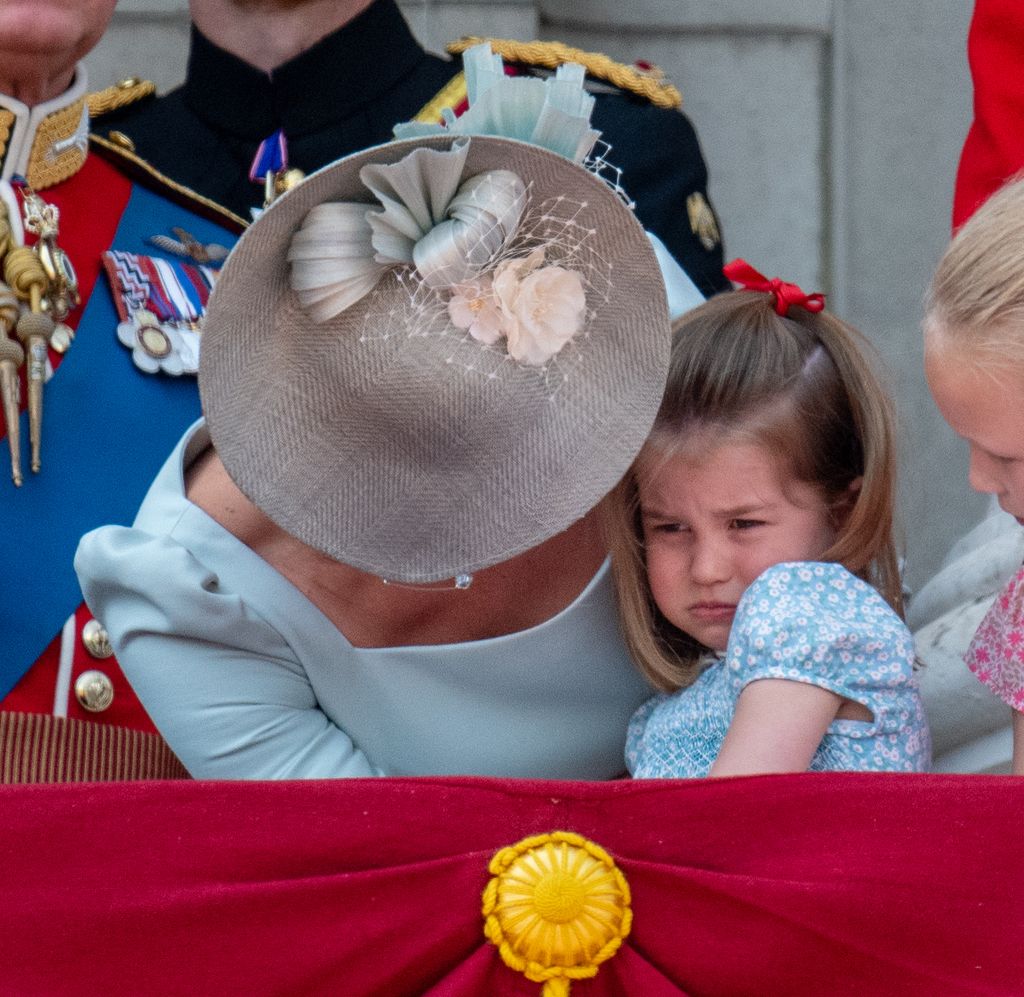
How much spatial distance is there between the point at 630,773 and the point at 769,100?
1.31 m

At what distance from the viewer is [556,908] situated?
1.22m

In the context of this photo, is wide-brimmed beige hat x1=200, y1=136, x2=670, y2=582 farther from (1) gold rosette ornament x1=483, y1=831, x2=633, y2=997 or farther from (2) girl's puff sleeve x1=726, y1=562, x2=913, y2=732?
(1) gold rosette ornament x1=483, y1=831, x2=633, y2=997

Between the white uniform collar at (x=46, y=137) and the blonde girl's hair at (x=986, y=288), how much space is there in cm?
94

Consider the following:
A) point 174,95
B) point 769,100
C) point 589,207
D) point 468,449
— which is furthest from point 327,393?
point 769,100

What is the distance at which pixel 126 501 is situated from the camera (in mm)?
1894

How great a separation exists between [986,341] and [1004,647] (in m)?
0.30

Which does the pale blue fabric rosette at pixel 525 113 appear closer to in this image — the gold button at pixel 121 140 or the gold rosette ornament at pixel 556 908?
the gold rosette ornament at pixel 556 908

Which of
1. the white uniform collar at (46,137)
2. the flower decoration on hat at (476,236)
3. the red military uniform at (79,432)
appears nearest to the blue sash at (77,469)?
the red military uniform at (79,432)

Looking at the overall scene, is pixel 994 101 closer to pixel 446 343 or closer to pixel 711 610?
pixel 711 610

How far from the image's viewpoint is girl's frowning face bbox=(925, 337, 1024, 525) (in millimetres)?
1462

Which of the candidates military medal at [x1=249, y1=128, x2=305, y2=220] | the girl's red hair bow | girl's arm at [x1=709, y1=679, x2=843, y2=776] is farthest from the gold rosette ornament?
military medal at [x1=249, y1=128, x2=305, y2=220]

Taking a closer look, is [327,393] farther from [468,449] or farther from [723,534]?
[723,534]

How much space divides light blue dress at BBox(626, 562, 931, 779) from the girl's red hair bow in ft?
0.87

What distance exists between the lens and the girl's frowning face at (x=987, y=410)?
1462 mm
